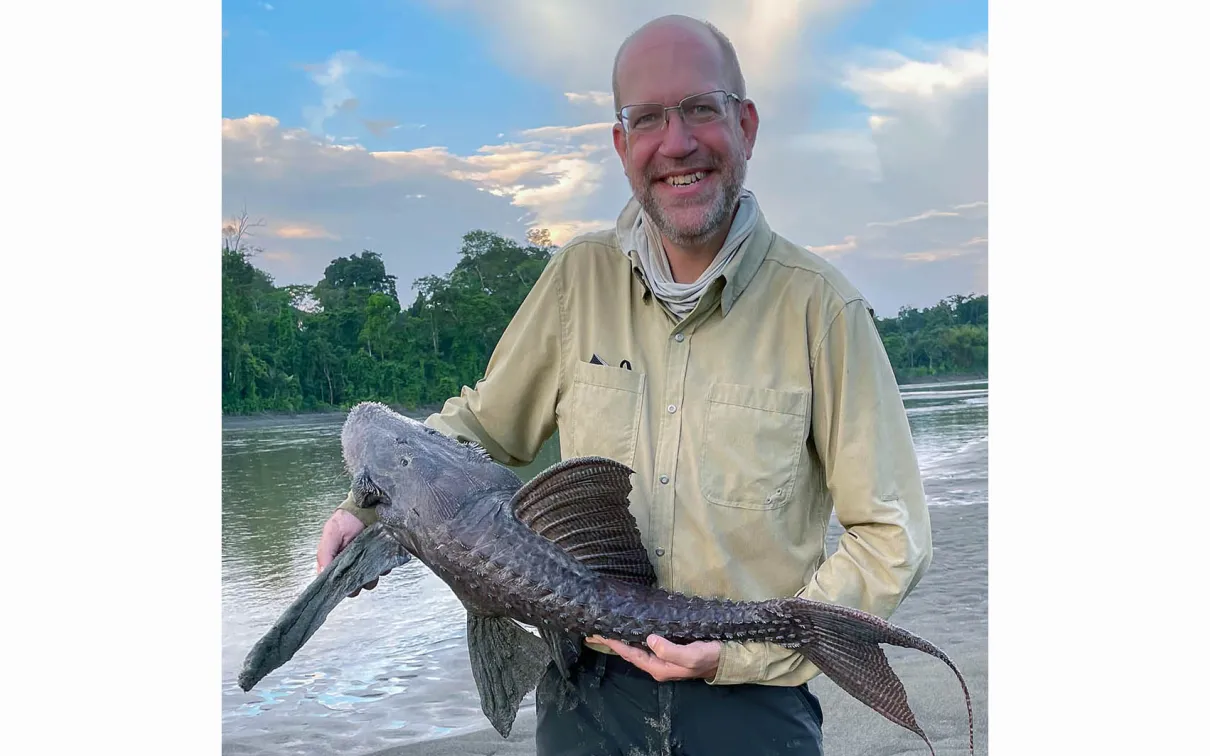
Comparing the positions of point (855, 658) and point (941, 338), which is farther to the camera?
point (941, 338)

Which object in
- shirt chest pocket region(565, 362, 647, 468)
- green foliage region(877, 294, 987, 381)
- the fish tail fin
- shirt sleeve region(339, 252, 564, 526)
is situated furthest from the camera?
green foliage region(877, 294, 987, 381)

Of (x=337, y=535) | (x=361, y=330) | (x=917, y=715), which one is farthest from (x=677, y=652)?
(x=361, y=330)

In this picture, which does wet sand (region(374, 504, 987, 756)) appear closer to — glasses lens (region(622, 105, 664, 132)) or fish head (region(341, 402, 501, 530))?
fish head (region(341, 402, 501, 530))

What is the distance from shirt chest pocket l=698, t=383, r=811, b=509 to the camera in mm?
1939

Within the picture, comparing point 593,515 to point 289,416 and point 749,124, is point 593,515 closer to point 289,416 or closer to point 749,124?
point 749,124

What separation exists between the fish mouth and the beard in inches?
39.0

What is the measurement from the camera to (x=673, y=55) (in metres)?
1.93

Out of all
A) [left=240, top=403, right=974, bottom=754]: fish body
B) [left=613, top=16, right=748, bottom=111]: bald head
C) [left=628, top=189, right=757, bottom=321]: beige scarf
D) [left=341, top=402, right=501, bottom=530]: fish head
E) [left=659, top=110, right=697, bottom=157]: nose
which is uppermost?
[left=613, top=16, right=748, bottom=111]: bald head

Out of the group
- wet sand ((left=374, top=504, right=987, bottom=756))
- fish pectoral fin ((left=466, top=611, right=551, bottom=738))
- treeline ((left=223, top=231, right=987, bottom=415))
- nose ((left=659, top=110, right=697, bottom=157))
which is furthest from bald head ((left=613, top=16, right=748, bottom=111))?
treeline ((left=223, top=231, right=987, bottom=415))

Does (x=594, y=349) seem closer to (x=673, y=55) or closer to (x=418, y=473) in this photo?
(x=418, y=473)

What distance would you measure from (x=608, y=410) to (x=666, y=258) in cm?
41

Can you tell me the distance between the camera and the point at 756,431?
6.41 ft

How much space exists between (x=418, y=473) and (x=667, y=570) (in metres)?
0.63

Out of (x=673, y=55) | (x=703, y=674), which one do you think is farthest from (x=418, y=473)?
(x=673, y=55)
